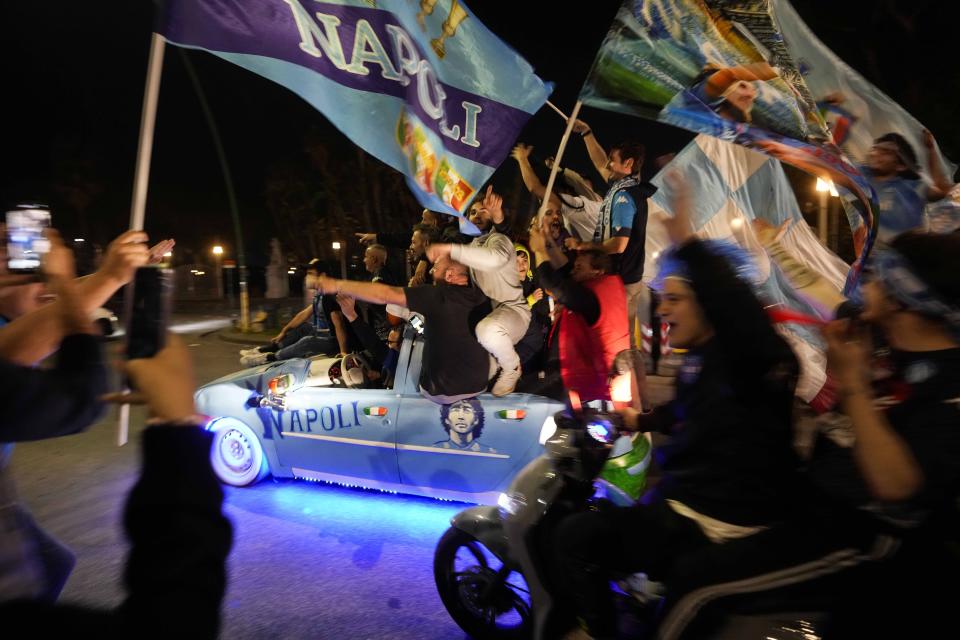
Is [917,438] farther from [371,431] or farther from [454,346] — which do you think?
[371,431]

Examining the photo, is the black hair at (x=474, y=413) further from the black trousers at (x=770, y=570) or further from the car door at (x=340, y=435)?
the black trousers at (x=770, y=570)

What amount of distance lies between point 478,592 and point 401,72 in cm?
344

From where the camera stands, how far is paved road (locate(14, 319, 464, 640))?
3.53 m

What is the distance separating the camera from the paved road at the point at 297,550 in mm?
3533

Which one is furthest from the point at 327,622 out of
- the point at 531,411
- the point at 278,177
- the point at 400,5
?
the point at 278,177

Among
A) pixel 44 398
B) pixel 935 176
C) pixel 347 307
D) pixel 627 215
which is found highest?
pixel 935 176

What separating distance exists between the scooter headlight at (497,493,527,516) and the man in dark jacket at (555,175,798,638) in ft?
1.45

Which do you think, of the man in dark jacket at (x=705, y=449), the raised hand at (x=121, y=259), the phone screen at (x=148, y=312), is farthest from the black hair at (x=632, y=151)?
the phone screen at (x=148, y=312)

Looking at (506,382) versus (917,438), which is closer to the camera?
(917,438)

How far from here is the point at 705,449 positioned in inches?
86.7

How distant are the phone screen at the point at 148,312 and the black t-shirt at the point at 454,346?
105 inches

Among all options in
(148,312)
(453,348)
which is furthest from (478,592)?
(148,312)

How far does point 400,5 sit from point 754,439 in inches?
144

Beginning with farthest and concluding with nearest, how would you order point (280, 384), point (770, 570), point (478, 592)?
point (280, 384)
point (478, 592)
point (770, 570)
